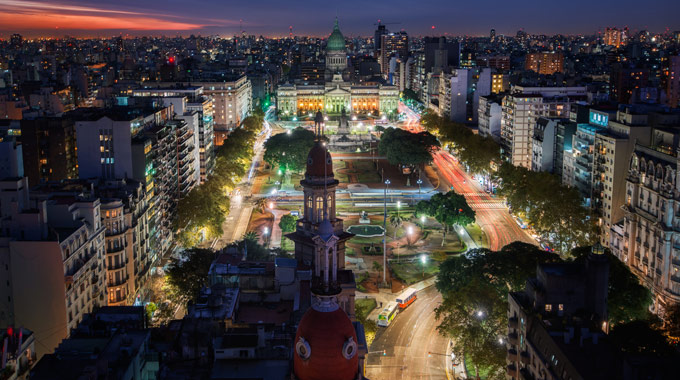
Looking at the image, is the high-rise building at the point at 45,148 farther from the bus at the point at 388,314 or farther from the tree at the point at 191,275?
the bus at the point at 388,314

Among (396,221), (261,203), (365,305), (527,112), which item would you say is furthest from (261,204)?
(527,112)

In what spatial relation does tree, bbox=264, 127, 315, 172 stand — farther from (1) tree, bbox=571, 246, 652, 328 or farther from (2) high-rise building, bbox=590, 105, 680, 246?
(1) tree, bbox=571, 246, 652, 328

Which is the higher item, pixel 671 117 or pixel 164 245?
pixel 671 117

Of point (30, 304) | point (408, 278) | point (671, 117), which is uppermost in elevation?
point (671, 117)

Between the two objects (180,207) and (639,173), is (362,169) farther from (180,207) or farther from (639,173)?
(639,173)

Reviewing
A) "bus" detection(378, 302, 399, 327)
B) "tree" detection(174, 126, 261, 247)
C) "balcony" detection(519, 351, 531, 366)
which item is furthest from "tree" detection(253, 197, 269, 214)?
"balcony" detection(519, 351, 531, 366)

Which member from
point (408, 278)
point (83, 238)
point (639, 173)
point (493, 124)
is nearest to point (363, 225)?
point (408, 278)

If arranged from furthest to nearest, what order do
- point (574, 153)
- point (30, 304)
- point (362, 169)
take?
point (362, 169)
point (574, 153)
point (30, 304)
